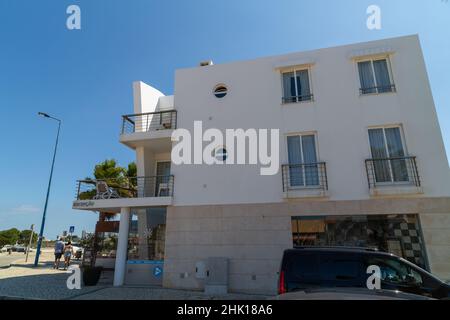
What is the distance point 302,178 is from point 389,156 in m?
3.21

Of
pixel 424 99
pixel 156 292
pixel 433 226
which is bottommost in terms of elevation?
pixel 156 292

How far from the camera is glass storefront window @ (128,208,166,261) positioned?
36.4 ft

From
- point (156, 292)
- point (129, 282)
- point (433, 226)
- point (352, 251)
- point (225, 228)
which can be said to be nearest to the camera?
point (352, 251)

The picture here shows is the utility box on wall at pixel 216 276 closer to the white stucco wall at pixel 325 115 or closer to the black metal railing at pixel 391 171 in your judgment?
the white stucco wall at pixel 325 115

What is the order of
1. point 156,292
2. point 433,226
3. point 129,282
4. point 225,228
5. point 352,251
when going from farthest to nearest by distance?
1. point 129,282
2. point 225,228
3. point 156,292
4. point 433,226
5. point 352,251

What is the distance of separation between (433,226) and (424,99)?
4.61 meters

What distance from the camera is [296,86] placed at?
11172 millimetres

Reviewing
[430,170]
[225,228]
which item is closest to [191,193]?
[225,228]

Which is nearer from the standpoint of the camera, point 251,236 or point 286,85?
point 251,236

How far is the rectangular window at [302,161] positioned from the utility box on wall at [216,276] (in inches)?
157

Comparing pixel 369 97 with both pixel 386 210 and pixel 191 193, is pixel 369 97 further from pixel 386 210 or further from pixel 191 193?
pixel 191 193

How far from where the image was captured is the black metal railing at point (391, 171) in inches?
360

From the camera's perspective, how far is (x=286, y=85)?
1132 centimetres

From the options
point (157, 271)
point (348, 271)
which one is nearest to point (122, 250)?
point (157, 271)
